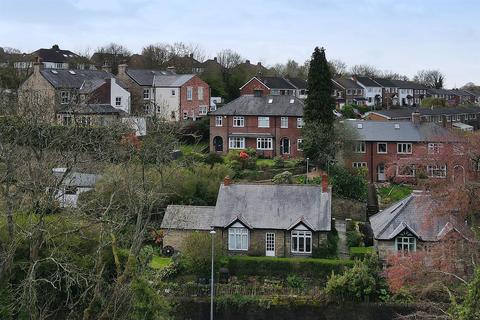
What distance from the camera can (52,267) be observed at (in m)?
27.2

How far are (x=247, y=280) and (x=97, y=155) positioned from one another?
13152 millimetres

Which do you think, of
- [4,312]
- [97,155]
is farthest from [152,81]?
[4,312]

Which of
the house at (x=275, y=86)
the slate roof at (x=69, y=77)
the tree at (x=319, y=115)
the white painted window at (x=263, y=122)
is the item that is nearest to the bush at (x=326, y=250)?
the tree at (x=319, y=115)

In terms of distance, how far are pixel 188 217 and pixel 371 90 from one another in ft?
233

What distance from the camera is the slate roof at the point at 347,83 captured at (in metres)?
100

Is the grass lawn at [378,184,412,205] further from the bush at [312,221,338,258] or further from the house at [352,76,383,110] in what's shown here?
the house at [352,76,383,110]

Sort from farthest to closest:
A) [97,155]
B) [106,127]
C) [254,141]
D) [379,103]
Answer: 1. [379,103]
2. [254,141]
3. [106,127]
4. [97,155]

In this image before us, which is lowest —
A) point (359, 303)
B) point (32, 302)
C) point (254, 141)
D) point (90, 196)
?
point (359, 303)

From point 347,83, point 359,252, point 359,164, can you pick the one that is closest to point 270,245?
point 359,252

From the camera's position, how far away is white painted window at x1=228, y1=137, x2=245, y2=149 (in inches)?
2339

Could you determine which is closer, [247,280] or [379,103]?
[247,280]

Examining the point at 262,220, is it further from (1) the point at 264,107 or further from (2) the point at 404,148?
(1) the point at 264,107

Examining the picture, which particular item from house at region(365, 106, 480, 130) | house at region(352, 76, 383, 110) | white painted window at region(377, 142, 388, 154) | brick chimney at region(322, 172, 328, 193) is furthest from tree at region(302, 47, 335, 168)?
house at region(352, 76, 383, 110)

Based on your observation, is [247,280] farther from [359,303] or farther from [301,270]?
[359,303]
